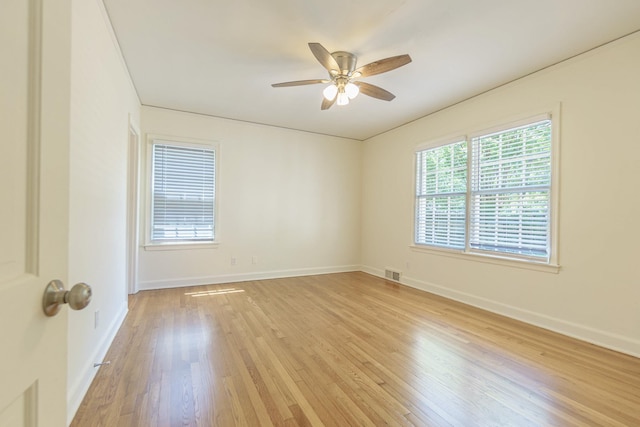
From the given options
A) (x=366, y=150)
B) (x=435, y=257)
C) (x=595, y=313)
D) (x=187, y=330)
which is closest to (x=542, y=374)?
(x=595, y=313)

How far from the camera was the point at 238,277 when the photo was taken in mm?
4543

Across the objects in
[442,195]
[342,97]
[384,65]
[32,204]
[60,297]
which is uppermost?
[384,65]

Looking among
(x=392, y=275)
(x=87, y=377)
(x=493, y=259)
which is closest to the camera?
(x=87, y=377)

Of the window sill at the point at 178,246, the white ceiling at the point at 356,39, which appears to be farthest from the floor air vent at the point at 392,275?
the window sill at the point at 178,246

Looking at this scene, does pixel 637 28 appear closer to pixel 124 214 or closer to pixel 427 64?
pixel 427 64

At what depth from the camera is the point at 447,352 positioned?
2.32 metres

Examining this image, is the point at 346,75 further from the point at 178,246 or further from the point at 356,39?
the point at 178,246

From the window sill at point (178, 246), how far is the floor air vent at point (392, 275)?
9.42 ft

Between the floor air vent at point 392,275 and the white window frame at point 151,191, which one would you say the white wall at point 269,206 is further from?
the floor air vent at point 392,275

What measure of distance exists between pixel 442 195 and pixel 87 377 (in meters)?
4.14

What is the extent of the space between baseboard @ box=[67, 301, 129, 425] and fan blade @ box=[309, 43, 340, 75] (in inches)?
105

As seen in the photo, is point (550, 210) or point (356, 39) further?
point (550, 210)

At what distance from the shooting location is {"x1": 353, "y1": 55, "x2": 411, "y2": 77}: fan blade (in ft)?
7.28

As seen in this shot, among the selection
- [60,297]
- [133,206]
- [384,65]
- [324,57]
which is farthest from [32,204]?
[133,206]
